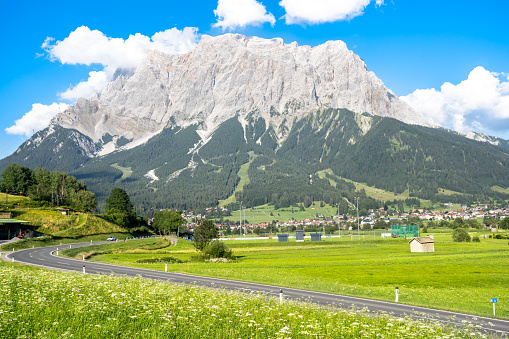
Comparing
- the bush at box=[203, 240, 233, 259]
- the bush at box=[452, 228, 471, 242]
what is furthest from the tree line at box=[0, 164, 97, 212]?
the bush at box=[452, 228, 471, 242]

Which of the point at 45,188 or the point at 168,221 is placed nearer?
the point at 45,188

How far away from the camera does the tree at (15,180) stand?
178 metres

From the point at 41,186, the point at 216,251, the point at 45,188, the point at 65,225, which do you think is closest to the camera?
the point at 216,251

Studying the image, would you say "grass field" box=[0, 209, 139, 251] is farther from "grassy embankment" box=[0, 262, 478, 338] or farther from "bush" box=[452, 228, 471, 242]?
"bush" box=[452, 228, 471, 242]

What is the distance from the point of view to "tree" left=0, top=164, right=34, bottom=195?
177875 millimetres

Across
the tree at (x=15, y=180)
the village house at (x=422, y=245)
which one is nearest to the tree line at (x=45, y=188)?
the tree at (x=15, y=180)

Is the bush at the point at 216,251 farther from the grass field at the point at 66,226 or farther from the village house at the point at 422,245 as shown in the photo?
the village house at the point at 422,245

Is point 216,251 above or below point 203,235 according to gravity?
below

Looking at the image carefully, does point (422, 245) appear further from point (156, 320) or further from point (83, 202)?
point (83, 202)

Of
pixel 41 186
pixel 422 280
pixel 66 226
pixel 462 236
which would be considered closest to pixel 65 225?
pixel 66 226

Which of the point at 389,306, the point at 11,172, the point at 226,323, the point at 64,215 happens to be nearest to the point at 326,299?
the point at 389,306

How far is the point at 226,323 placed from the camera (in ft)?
47.6

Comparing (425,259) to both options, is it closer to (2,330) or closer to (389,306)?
(389,306)

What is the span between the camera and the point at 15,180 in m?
181
